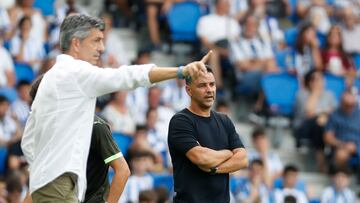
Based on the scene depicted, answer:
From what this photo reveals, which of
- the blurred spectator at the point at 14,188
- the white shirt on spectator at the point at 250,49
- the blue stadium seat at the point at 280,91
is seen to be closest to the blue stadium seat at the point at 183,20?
the white shirt on spectator at the point at 250,49

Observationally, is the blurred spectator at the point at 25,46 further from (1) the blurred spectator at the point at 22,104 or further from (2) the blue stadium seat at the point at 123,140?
(2) the blue stadium seat at the point at 123,140

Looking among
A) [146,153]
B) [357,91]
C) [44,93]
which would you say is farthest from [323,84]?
[44,93]

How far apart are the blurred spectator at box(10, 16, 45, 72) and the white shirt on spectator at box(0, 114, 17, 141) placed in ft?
5.09

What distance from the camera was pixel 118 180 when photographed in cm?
747

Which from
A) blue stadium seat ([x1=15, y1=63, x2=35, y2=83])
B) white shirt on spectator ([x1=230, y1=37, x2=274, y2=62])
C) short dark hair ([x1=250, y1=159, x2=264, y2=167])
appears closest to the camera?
short dark hair ([x1=250, y1=159, x2=264, y2=167])

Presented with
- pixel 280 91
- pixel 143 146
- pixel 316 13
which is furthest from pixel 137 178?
pixel 316 13

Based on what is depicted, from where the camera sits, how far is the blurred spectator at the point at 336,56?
53.6 ft

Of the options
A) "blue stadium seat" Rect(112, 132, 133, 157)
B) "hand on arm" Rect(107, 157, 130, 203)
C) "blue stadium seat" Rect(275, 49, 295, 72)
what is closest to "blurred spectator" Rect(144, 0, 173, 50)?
"blue stadium seat" Rect(275, 49, 295, 72)

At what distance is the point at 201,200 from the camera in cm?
760

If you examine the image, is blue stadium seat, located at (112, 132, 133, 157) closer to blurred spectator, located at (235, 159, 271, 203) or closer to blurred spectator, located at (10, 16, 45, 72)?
blurred spectator, located at (235, 159, 271, 203)

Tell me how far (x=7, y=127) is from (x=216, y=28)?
13.6ft

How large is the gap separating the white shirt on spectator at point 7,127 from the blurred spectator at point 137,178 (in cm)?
138

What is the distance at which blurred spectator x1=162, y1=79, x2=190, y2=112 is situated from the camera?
14.6 meters

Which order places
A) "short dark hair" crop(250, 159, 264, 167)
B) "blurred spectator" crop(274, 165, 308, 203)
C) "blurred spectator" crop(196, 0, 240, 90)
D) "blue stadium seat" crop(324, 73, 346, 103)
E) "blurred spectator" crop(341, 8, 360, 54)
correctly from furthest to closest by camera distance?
1. "blurred spectator" crop(341, 8, 360, 54)
2. "blue stadium seat" crop(324, 73, 346, 103)
3. "blurred spectator" crop(196, 0, 240, 90)
4. "blurred spectator" crop(274, 165, 308, 203)
5. "short dark hair" crop(250, 159, 264, 167)
